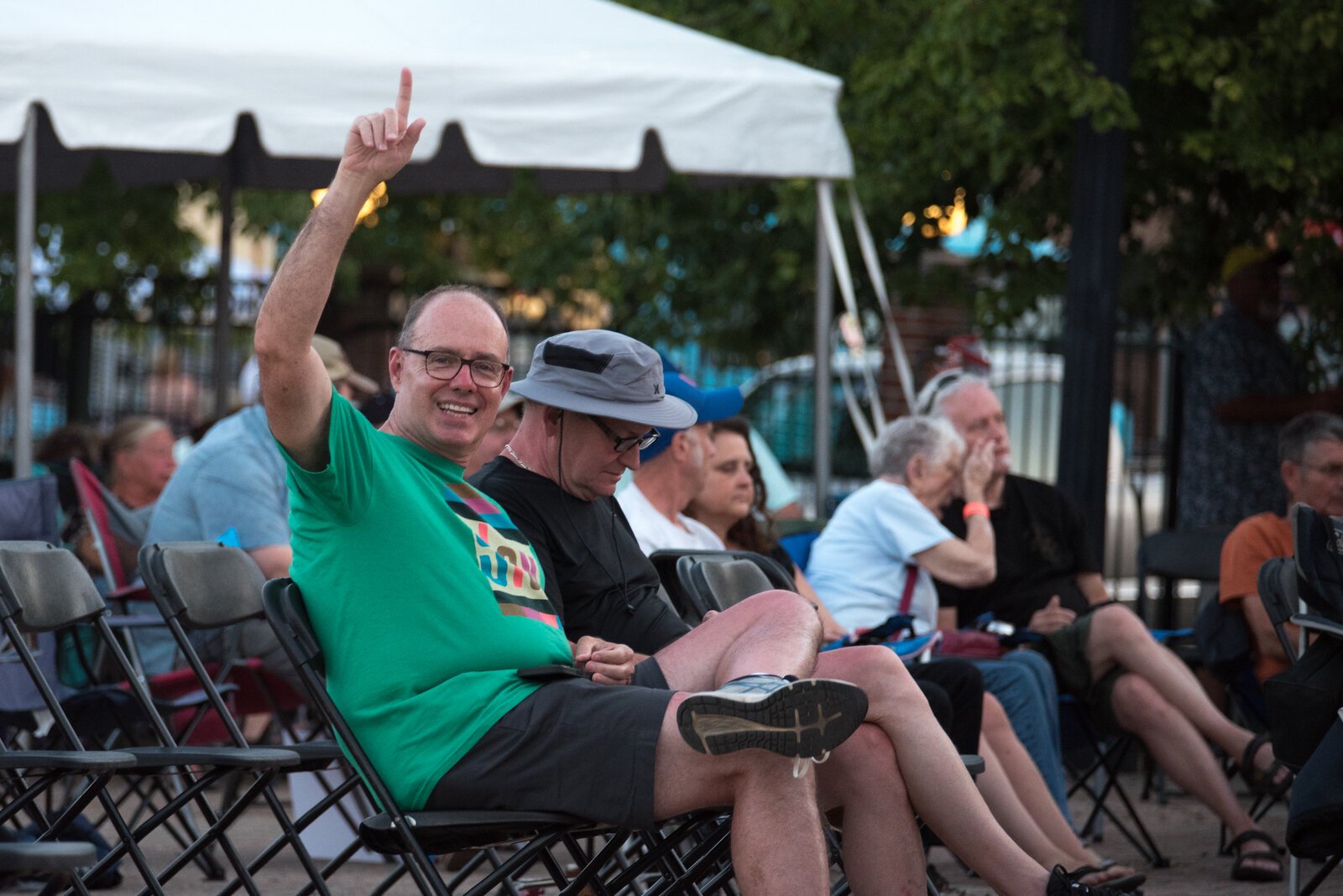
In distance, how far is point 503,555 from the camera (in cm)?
371

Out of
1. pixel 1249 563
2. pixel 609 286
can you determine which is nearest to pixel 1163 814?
pixel 1249 563

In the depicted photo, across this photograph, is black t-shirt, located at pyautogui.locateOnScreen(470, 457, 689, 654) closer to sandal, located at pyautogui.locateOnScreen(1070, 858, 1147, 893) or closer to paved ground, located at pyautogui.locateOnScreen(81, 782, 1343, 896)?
sandal, located at pyautogui.locateOnScreen(1070, 858, 1147, 893)

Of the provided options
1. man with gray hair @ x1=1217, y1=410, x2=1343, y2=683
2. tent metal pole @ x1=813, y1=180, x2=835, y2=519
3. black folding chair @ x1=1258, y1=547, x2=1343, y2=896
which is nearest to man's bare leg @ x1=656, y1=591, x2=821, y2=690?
black folding chair @ x1=1258, y1=547, x2=1343, y2=896

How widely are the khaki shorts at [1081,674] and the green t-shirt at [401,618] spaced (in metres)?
3.08

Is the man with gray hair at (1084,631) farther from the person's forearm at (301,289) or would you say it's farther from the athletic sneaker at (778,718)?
the person's forearm at (301,289)

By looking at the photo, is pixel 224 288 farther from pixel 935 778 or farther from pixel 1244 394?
pixel 935 778

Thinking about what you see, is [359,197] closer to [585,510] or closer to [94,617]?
[585,510]

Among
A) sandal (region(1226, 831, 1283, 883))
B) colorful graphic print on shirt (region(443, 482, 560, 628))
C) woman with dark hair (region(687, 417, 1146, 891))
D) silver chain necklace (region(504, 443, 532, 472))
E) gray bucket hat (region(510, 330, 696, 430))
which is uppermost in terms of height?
gray bucket hat (region(510, 330, 696, 430))

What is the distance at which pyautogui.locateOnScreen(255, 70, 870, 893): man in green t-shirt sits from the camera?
3.24 meters

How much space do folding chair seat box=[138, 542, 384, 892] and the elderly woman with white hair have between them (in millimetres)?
1852

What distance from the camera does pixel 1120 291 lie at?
10117 mm

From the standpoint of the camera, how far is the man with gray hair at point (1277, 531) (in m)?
6.28

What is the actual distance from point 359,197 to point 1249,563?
4008 mm

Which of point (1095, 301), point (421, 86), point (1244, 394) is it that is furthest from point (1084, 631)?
point (421, 86)
